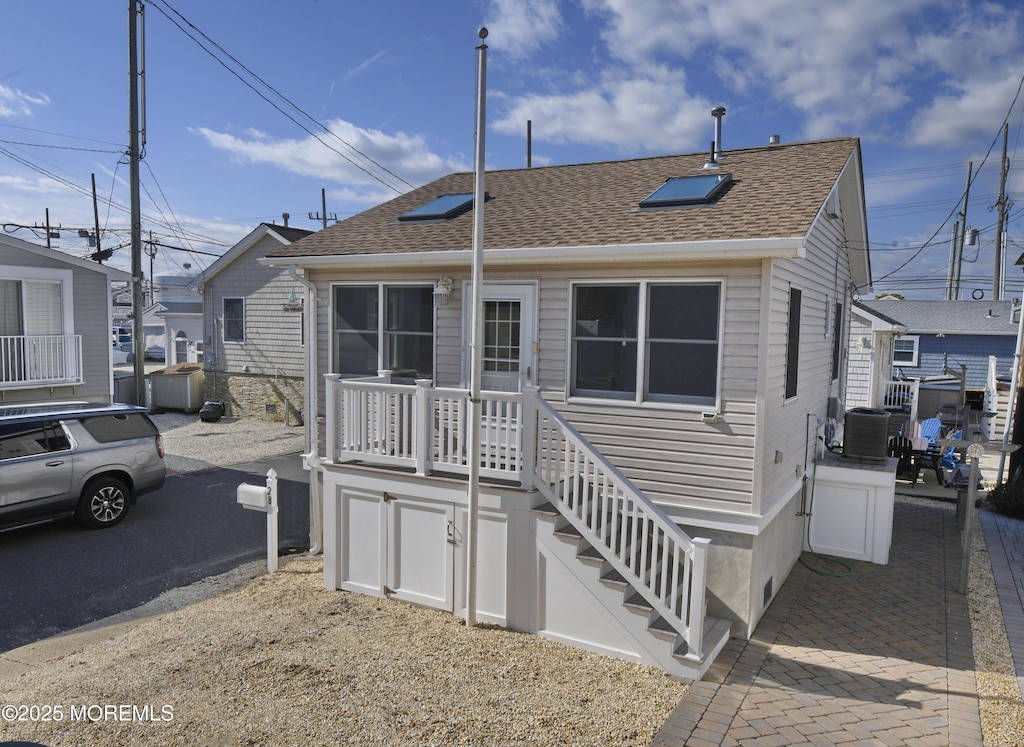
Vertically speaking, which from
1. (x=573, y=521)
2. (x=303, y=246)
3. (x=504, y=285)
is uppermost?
(x=303, y=246)

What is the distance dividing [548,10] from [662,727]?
25.8 ft

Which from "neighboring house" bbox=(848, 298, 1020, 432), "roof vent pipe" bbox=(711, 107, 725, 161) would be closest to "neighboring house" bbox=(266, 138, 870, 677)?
"roof vent pipe" bbox=(711, 107, 725, 161)

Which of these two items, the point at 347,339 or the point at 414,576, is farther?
the point at 347,339

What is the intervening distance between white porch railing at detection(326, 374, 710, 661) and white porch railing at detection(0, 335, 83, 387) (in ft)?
30.2

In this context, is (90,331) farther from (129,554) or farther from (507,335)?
(507,335)

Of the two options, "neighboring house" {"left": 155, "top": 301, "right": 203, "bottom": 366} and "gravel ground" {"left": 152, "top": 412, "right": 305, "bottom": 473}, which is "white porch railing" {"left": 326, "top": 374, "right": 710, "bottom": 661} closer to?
"gravel ground" {"left": 152, "top": 412, "right": 305, "bottom": 473}

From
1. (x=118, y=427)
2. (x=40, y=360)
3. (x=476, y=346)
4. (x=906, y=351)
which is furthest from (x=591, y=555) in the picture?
(x=906, y=351)

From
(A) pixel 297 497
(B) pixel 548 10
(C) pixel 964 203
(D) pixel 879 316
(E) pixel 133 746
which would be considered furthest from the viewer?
(C) pixel 964 203

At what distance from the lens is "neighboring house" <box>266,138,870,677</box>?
5898 millimetres

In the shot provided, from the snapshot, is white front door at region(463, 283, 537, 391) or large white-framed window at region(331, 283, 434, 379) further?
large white-framed window at region(331, 283, 434, 379)

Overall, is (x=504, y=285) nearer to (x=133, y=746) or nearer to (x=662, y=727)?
(x=662, y=727)

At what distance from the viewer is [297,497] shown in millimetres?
11273

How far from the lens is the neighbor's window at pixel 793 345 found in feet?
22.8

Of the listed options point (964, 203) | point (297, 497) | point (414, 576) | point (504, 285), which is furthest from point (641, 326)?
point (964, 203)
